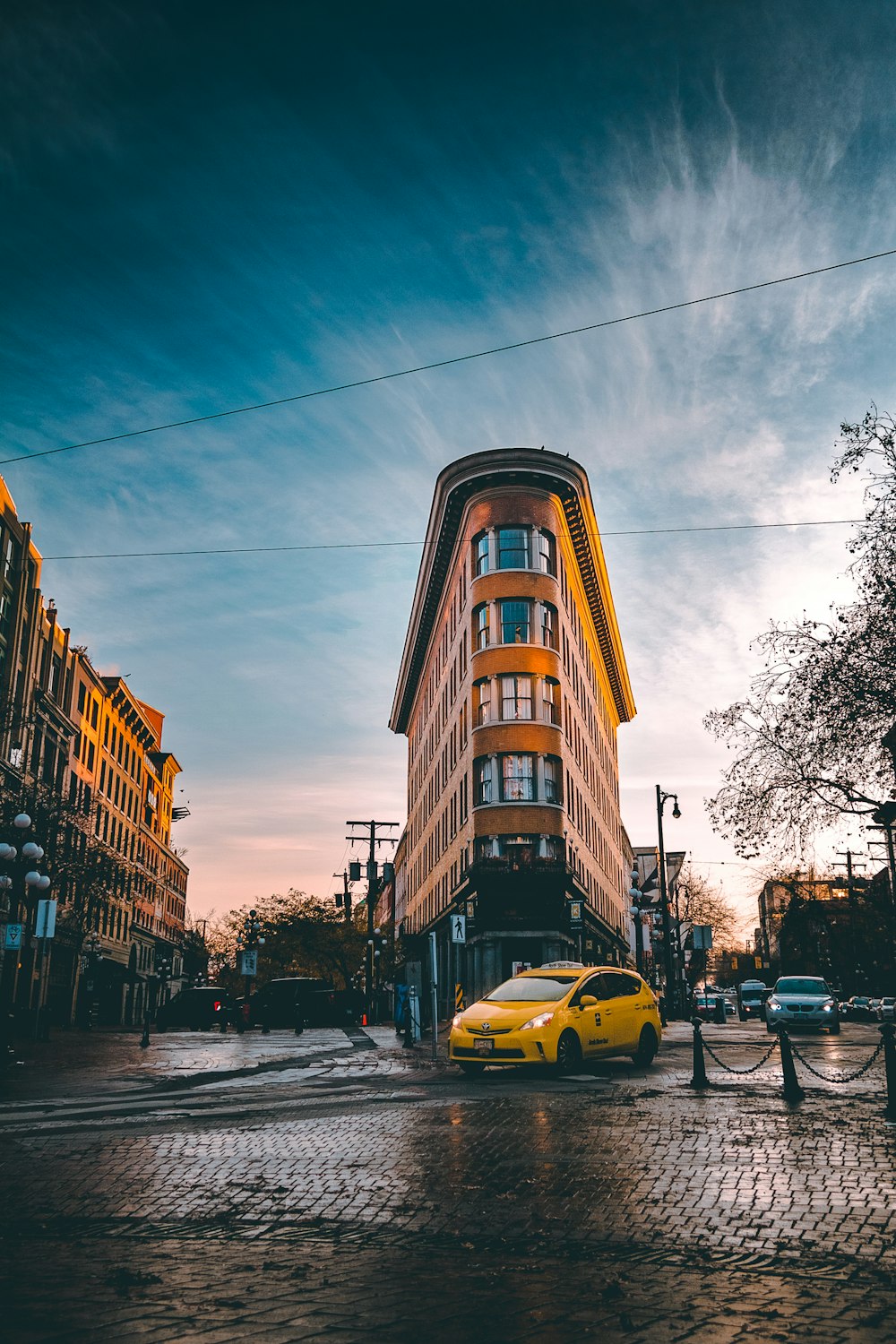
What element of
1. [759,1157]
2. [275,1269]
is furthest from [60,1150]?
[759,1157]

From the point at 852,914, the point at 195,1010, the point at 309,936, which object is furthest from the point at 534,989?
the point at 309,936

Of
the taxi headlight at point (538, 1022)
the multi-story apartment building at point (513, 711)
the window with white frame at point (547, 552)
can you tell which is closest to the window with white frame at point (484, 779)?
the multi-story apartment building at point (513, 711)

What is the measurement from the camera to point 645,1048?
18078 millimetres

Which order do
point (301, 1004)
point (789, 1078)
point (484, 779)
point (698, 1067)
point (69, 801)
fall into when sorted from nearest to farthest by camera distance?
point (789, 1078) < point (698, 1067) < point (301, 1004) < point (69, 801) < point (484, 779)

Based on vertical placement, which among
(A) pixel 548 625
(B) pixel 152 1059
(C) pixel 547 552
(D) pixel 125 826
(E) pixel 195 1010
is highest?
(C) pixel 547 552

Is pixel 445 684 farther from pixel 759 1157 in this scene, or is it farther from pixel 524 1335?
pixel 524 1335

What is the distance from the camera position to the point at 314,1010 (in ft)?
116

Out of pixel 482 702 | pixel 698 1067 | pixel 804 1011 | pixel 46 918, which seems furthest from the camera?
pixel 482 702

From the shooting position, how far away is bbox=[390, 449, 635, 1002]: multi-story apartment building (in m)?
39.0

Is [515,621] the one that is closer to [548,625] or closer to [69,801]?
[548,625]

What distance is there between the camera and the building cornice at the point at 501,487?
43.3 meters

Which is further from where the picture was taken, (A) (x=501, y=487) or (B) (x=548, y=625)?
(A) (x=501, y=487)

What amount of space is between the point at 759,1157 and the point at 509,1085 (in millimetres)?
6491

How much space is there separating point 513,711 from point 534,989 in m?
24.5
